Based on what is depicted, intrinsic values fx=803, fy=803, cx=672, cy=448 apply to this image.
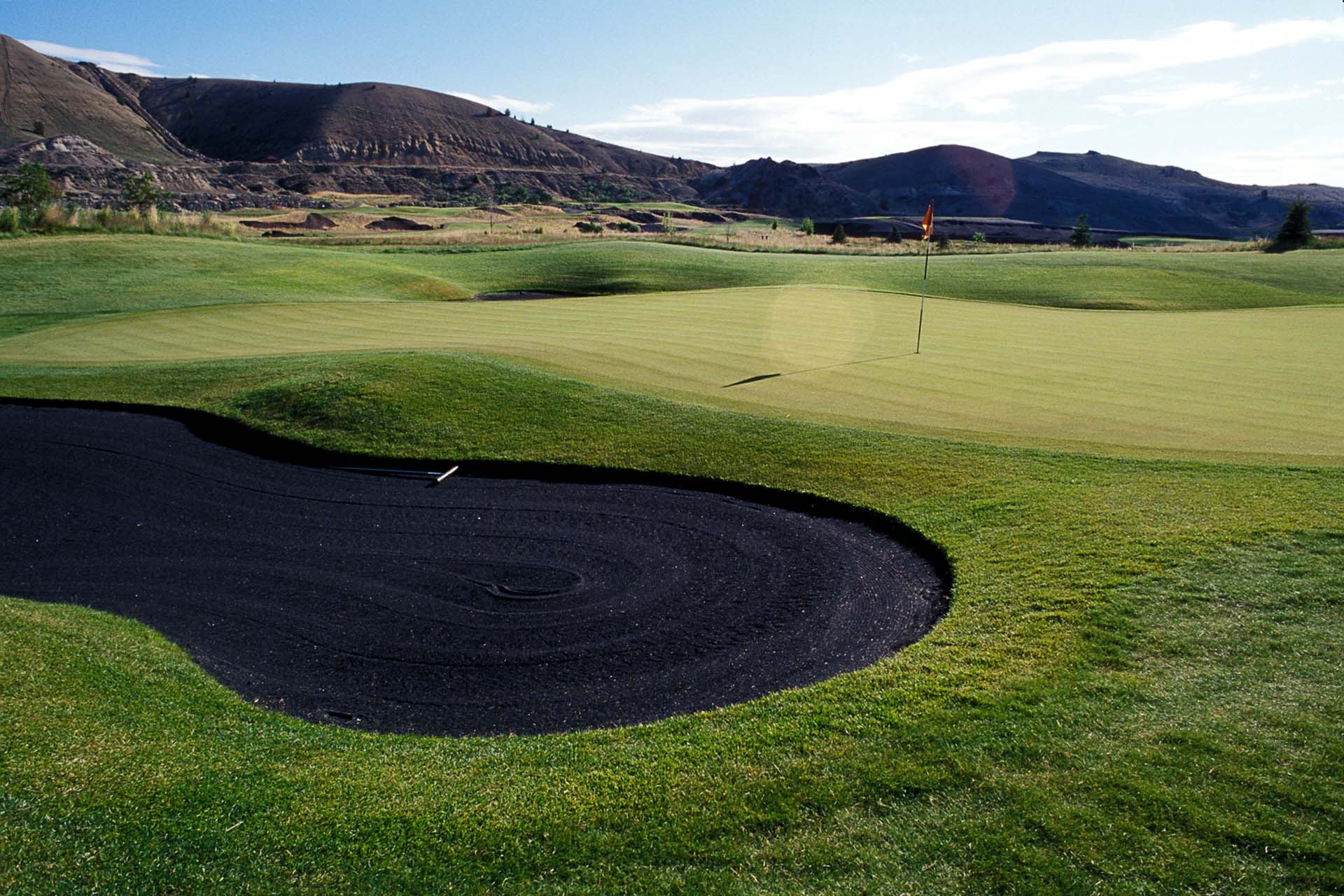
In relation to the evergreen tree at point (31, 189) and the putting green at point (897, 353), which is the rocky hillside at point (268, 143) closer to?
the evergreen tree at point (31, 189)

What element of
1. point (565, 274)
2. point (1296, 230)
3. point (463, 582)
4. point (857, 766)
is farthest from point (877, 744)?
point (1296, 230)

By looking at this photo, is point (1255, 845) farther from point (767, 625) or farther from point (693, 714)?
point (767, 625)

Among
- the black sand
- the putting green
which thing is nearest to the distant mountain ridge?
the putting green

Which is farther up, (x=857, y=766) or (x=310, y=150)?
(x=310, y=150)

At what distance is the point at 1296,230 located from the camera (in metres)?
57.7

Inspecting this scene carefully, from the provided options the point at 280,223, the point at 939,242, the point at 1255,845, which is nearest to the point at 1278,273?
the point at 939,242

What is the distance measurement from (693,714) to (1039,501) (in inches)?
264

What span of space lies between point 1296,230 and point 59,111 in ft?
583

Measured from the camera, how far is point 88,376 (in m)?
19.6

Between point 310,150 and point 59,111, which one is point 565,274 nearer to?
point 310,150

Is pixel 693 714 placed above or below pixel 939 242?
below

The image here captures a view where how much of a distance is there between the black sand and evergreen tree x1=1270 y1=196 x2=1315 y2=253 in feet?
207

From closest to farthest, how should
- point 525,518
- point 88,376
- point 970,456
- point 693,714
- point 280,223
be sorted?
1. point 693,714
2. point 525,518
3. point 970,456
4. point 88,376
5. point 280,223

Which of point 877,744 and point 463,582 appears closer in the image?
point 877,744
